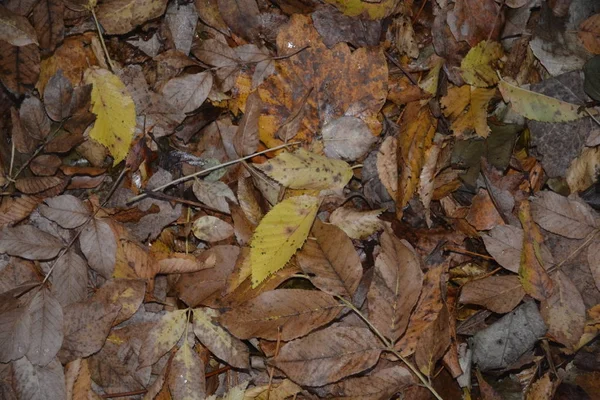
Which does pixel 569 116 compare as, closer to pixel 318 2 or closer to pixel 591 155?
pixel 591 155

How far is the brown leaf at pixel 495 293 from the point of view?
1.49m

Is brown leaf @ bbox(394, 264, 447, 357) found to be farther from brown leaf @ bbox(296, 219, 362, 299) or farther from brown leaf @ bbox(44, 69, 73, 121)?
brown leaf @ bbox(44, 69, 73, 121)

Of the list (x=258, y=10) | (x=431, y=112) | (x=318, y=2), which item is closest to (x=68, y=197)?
(x=258, y=10)

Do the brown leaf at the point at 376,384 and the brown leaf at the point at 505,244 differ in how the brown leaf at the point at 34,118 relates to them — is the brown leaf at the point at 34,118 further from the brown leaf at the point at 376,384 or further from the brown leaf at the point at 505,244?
the brown leaf at the point at 505,244

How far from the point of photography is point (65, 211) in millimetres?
1534

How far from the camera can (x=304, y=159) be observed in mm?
1526

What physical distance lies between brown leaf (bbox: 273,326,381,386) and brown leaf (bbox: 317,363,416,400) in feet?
0.19

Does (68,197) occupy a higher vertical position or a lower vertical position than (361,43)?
lower

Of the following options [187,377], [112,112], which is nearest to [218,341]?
[187,377]

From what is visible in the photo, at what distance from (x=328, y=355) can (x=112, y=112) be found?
0.84 metres

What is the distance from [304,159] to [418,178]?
31 centimetres

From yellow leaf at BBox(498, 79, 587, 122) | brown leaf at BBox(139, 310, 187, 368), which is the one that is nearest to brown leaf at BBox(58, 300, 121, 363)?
brown leaf at BBox(139, 310, 187, 368)

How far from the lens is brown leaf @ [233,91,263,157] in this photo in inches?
61.9

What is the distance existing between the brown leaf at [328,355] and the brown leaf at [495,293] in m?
0.28
